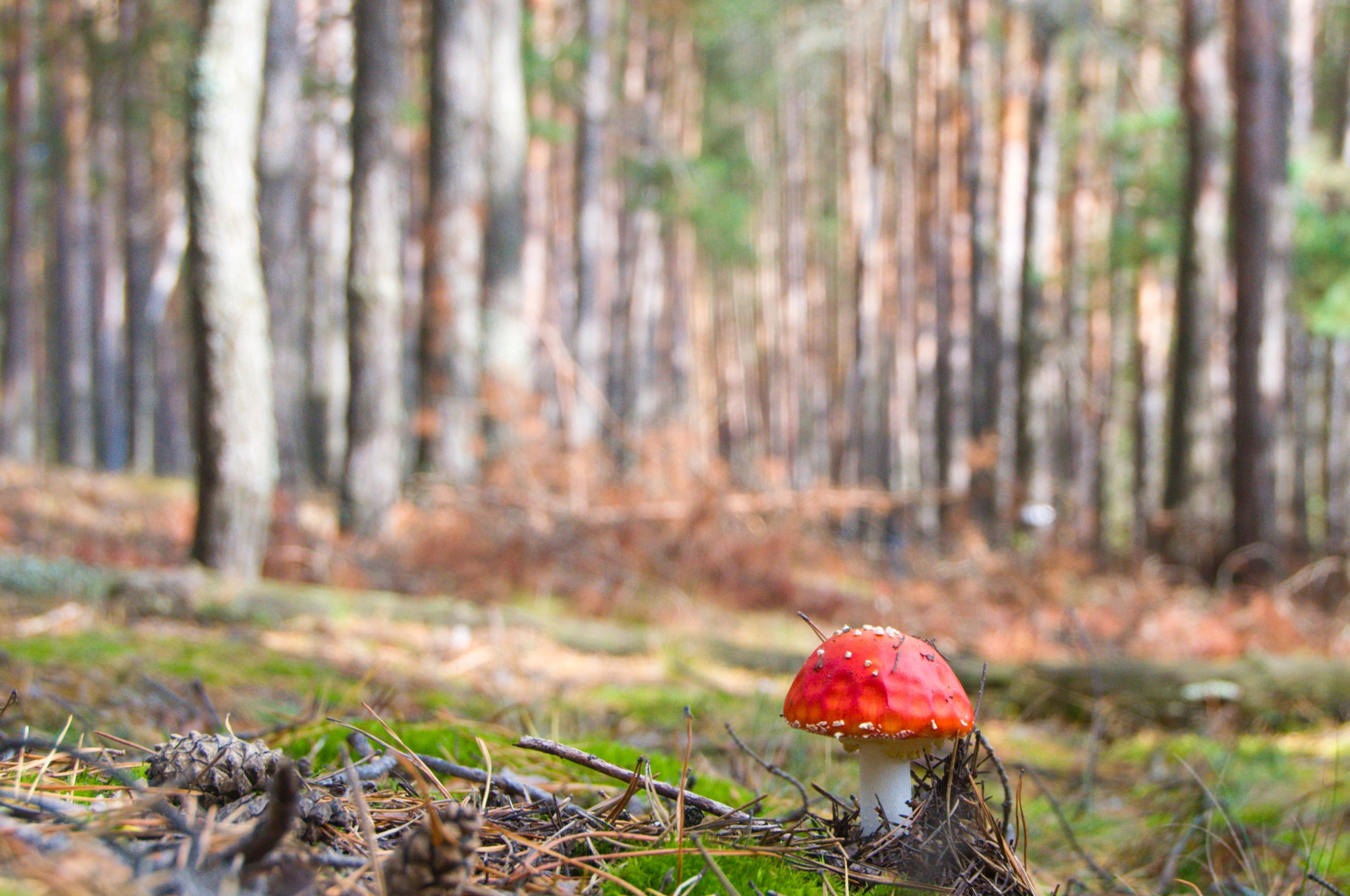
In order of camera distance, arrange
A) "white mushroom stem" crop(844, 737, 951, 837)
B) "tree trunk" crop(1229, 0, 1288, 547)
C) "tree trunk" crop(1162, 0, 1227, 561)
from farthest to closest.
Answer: "tree trunk" crop(1162, 0, 1227, 561), "tree trunk" crop(1229, 0, 1288, 547), "white mushroom stem" crop(844, 737, 951, 837)

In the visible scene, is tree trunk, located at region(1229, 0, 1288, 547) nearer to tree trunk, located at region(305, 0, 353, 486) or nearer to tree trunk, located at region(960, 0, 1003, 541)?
tree trunk, located at region(960, 0, 1003, 541)

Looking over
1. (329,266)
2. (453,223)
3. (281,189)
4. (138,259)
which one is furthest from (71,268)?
(453,223)

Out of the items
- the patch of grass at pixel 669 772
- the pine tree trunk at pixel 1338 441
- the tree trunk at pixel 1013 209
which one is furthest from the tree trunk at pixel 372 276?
the pine tree trunk at pixel 1338 441

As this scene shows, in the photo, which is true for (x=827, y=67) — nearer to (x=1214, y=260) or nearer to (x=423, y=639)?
(x=1214, y=260)

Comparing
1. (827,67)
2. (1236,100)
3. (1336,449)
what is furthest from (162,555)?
(827,67)

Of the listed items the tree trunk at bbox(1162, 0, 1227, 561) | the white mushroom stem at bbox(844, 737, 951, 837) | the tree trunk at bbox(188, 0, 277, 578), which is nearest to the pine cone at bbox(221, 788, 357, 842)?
the white mushroom stem at bbox(844, 737, 951, 837)

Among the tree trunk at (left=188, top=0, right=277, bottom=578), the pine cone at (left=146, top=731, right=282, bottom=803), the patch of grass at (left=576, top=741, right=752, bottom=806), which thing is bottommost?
the patch of grass at (left=576, top=741, right=752, bottom=806)
